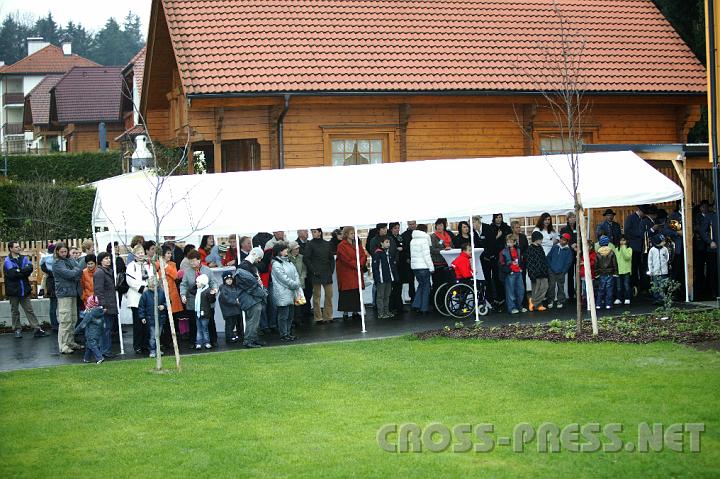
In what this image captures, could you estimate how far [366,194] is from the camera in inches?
749

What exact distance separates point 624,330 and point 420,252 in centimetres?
501

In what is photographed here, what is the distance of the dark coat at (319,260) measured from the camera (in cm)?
1931

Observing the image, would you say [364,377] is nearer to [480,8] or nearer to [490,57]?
[490,57]

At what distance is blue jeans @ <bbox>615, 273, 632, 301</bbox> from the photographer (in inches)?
789

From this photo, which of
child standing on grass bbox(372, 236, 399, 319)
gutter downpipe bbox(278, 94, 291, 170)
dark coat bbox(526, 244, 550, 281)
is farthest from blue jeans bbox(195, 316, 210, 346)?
gutter downpipe bbox(278, 94, 291, 170)

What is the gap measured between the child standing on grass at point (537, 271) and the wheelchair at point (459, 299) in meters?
0.94

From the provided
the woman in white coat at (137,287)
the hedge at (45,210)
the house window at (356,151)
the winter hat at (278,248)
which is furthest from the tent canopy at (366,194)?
the hedge at (45,210)

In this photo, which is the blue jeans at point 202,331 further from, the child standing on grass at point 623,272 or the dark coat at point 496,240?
the child standing on grass at point 623,272

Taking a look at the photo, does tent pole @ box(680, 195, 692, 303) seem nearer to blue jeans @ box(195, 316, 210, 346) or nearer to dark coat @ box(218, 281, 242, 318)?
dark coat @ box(218, 281, 242, 318)

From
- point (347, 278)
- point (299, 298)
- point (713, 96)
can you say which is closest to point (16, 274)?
point (299, 298)

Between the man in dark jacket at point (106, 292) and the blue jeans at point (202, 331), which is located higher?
the man in dark jacket at point (106, 292)

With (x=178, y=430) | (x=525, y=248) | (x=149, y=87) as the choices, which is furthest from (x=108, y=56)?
(x=178, y=430)

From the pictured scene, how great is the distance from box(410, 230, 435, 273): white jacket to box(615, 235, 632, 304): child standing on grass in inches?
143

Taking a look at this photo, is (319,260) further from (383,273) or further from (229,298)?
(229,298)
